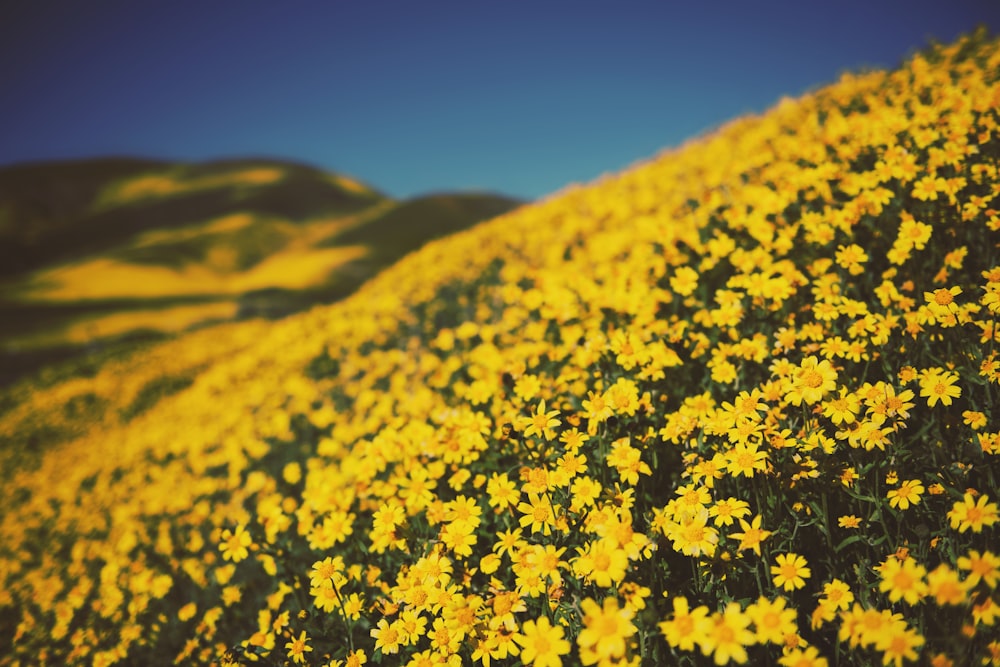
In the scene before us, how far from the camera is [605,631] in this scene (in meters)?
1.73

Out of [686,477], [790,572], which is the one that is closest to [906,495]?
[790,572]

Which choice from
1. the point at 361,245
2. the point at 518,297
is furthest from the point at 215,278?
the point at 518,297

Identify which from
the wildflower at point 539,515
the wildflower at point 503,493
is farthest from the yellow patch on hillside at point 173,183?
the wildflower at point 539,515

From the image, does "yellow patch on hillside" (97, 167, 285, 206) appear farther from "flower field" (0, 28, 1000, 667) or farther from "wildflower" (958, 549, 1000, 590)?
"wildflower" (958, 549, 1000, 590)

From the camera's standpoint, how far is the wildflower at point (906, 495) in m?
2.07

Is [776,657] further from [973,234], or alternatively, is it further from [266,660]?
[973,234]

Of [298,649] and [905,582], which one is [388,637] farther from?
[905,582]

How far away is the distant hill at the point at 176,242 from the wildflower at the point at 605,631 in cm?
2670

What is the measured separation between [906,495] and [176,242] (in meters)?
61.0

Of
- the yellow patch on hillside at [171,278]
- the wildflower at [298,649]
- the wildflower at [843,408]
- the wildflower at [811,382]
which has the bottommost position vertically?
the wildflower at [298,649]

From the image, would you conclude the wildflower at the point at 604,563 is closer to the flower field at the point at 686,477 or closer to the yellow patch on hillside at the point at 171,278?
the flower field at the point at 686,477

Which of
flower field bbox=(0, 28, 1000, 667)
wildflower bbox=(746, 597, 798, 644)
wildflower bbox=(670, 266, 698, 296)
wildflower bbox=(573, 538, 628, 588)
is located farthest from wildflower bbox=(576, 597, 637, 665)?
wildflower bbox=(670, 266, 698, 296)

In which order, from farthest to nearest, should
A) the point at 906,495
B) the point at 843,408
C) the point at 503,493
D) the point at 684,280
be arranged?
the point at 684,280 → the point at 503,493 → the point at 843,408 → the point at 906,495

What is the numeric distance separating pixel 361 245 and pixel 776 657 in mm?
42936
